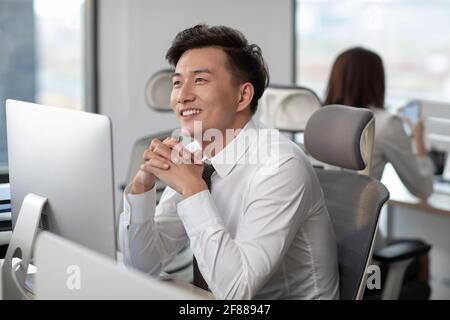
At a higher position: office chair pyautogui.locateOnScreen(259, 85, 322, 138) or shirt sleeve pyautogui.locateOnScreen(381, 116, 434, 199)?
office chair pyautogui.locateOnScreen(259, 85, 322, 138)

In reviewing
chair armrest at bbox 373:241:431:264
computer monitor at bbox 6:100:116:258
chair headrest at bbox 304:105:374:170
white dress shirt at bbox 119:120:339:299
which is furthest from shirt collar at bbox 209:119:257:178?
chair armrest at bbox 373:241:431:264

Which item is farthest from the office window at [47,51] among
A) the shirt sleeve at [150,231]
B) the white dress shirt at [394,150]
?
the shirt sleeve at [150,231]

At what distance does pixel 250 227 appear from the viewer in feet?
5.67

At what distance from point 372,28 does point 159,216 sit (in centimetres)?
367

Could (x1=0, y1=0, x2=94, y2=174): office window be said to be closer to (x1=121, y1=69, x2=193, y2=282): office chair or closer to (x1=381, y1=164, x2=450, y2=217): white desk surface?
(x1=121, y1=69, x2=193, y2=282): office chair

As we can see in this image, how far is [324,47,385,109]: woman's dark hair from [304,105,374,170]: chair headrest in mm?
1038

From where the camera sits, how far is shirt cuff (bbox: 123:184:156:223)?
1.91 metres

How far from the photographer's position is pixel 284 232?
5.67ft

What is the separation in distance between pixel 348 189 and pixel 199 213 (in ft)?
1.74

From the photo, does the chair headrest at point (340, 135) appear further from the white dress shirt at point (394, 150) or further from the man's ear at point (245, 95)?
the white dress shirt at point (394, 150)

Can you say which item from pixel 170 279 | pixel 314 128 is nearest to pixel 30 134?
pixel 170 279

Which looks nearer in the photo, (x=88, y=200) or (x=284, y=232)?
(x=88, y=200)

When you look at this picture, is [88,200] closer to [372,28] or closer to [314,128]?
[314,128]
